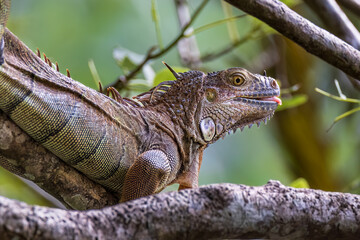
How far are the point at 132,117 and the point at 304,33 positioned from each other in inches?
57.9

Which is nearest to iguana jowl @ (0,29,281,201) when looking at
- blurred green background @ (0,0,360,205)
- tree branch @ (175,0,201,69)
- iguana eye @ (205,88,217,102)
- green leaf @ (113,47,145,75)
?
iguana eye @ (205,88,217,102)

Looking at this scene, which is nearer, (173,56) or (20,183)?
(20,183)

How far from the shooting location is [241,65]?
820cm

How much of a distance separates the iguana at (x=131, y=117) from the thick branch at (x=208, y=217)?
1010 millimetres

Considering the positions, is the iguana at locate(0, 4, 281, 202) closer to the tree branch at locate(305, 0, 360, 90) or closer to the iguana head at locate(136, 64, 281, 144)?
the iguana head at locate(136, 64, 281, 144)

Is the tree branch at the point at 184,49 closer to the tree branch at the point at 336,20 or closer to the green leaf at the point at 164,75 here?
the green leaf at the point at 164,75

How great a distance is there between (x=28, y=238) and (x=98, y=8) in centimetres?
968

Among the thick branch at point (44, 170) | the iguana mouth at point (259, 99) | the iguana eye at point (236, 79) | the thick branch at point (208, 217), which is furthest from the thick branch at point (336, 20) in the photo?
the thick branch at point (44, 170)

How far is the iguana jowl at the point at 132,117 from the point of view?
3.35 m

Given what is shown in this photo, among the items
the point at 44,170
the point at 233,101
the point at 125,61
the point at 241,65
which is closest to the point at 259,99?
the point at 233,101

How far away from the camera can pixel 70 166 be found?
356 centimetres

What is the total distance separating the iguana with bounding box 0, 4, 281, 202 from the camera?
335 centimetres

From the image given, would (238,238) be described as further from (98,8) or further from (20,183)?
(98,8)

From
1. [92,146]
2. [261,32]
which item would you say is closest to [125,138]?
[92,146]
